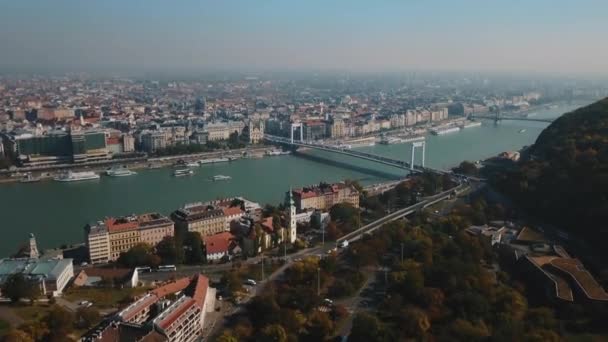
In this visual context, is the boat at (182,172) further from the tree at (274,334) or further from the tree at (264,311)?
the tree at (274,334)

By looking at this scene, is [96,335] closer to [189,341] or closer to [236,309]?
[189,341]

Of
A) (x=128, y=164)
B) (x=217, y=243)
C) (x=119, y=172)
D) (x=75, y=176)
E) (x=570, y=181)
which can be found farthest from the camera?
(x=128, y=164)

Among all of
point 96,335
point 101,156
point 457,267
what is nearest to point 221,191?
point 101,156

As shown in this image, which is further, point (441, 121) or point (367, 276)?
point (441, 121)

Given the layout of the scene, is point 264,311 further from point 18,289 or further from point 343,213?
point 343,213

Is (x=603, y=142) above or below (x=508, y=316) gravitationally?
above

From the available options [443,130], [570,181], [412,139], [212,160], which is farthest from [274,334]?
[443,130]

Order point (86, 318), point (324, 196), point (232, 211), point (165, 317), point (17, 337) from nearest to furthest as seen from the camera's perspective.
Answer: point (17, 337)
point (165, 317)
point (86, 318)
point (232, 211)
point (324, 196)
